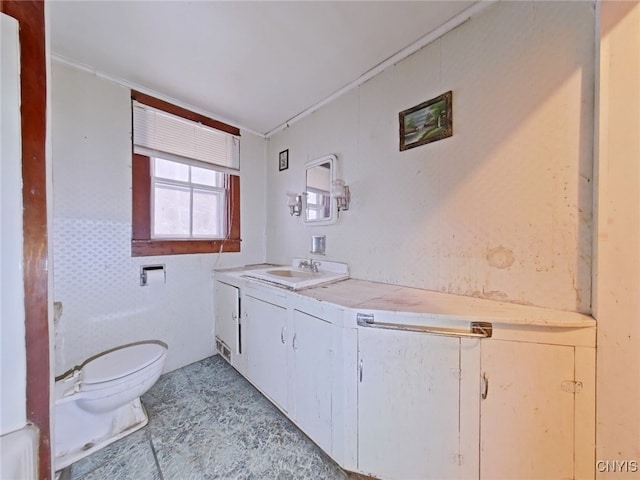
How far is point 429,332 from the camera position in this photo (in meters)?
1.07

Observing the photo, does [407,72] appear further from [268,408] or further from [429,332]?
[268,408]

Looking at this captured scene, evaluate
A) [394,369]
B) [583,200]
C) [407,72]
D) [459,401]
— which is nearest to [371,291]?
[394,369]

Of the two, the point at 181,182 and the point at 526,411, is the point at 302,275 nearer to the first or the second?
the point at 181,182

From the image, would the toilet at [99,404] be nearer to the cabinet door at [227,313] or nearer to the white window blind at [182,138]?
the cabinet door at [227,313]

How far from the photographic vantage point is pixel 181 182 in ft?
7.25

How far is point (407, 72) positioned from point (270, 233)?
1.97 meters

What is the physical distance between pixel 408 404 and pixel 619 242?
109 centimetres

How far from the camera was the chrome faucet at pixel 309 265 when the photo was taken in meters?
2.19

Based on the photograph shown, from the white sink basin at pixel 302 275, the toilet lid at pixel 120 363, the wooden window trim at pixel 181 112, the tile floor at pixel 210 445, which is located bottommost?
the tile floor at pixel 210 445

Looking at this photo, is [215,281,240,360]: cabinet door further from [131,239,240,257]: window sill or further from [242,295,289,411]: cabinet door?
[131,239,240,257]: window sill

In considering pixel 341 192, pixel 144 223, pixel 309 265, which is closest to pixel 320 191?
pixel 341 192

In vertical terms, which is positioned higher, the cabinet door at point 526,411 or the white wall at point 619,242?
the white wall at point 619,242

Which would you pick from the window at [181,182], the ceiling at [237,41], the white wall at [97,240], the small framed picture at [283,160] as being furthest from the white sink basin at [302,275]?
the ceiling at [237,41]

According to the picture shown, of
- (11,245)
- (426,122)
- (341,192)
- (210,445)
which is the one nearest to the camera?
(11,245)
